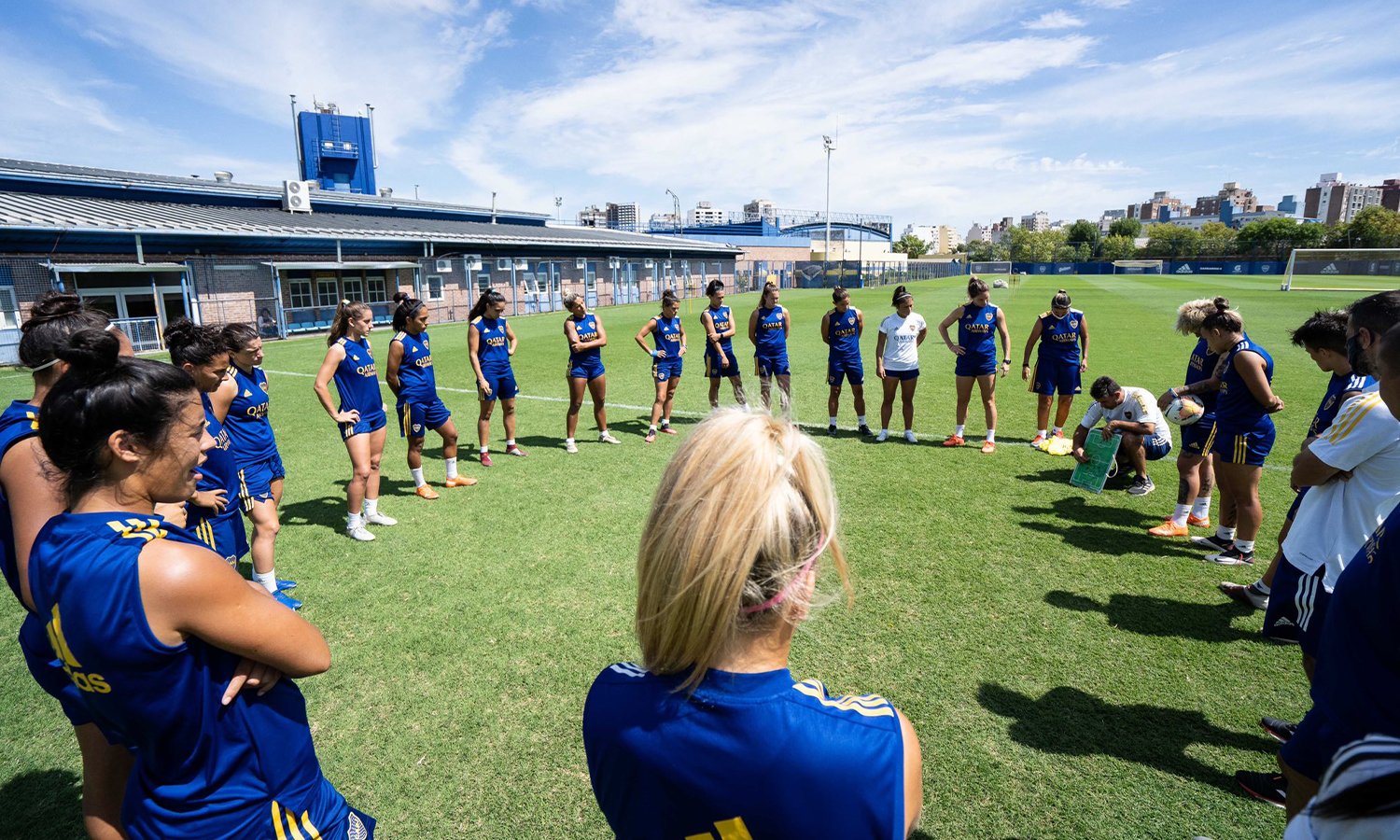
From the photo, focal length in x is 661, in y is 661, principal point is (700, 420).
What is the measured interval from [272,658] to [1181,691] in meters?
4.40

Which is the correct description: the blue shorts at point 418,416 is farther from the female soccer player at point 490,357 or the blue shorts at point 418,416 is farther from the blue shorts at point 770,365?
the blue shorts at point 770,365

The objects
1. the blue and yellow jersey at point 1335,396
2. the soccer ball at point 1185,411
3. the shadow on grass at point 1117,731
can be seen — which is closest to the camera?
the shadow on grass at point 1117,731

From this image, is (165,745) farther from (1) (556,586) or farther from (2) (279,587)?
(2) (279,587)

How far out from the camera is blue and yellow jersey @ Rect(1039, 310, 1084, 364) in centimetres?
826

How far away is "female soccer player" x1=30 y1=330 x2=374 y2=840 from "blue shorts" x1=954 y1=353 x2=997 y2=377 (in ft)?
27.6

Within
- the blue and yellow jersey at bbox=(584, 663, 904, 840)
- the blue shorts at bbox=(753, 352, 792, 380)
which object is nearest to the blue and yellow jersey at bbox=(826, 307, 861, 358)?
the blue shorts at bbox=(753, 352, 792, 380)

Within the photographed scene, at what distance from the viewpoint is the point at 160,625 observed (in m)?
1.46

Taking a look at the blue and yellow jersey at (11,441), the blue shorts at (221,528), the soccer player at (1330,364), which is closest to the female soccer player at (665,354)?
the blue shorts at (221,528)

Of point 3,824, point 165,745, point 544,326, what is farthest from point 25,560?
point 544,326

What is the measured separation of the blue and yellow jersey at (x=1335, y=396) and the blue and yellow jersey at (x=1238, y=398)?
87cm

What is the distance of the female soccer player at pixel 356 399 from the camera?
5.83 m

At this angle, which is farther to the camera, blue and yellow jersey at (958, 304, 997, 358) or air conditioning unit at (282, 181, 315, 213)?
air conditioning unit at (282, 181, 315, 213)

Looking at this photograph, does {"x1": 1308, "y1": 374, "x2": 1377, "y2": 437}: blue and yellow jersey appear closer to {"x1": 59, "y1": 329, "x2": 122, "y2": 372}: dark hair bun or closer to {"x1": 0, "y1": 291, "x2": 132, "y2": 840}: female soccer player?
{"x1": 59, "y1": 329, "x2": 122, "y2": 372}: dark hair bun

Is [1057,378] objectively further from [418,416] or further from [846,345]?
[418,416]
